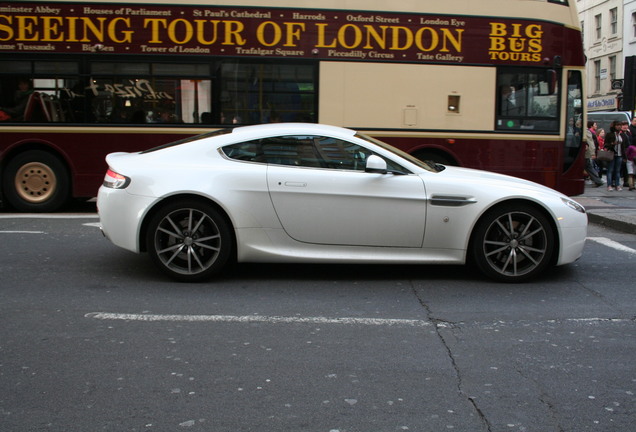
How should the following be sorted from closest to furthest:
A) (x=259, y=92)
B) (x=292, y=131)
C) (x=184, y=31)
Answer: (x=292, y=131)
(x=184, y=31)
(x=259, y=92)

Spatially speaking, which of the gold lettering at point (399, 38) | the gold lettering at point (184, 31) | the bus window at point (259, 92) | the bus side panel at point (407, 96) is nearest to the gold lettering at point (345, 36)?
the bus side panel at point (407, 96)

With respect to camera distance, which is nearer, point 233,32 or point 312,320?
point 312,320

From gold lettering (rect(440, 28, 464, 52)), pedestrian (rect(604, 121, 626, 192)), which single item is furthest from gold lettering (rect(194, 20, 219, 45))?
pedestrian (rect(604, 121, 626, 192))

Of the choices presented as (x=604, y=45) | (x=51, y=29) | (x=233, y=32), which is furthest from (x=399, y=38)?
(x=604, y=45)

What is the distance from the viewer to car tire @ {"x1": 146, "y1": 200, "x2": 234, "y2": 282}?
6.16 meters

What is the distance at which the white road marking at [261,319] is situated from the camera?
5.05 metres

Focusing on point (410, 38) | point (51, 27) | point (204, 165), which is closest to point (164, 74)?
point (51, 27)

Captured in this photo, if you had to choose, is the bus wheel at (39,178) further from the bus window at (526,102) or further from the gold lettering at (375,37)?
the bus window at (526,102)

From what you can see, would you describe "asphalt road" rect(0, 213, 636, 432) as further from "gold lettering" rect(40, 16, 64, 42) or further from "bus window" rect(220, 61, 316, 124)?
"gold lettering" rect(40, 16, 64, 42)

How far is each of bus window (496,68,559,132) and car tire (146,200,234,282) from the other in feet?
21.9

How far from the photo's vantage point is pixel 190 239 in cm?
619

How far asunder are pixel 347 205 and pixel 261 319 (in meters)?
1.50

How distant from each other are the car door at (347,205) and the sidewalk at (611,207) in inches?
197

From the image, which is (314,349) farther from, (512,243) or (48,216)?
(48,216)
